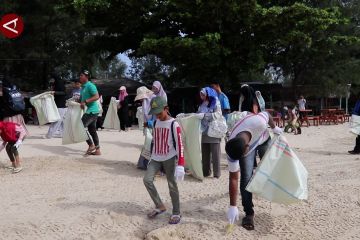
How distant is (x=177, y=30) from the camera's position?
22.0 m

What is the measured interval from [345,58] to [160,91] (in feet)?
73.6

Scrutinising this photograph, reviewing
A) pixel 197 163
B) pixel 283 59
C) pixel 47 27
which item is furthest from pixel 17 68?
pixel 197 163

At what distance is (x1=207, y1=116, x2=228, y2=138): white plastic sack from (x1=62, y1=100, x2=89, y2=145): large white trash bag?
286 cm

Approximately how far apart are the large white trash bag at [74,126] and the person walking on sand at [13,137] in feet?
4.80

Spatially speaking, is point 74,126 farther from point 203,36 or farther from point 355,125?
point 203,36

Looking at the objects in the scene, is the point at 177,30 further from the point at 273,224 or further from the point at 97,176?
the point at 273,224

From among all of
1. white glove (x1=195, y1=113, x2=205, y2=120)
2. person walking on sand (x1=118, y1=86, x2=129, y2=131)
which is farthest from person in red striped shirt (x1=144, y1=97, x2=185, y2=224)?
person walking on sand (x1=118, y1=86, x2=129, y2=131)

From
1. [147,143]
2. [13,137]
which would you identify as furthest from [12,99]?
[147,143]

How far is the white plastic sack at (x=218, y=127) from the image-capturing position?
753cm

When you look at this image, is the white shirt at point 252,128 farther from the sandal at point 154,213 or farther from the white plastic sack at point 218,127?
the white plastic sack at point 218,127

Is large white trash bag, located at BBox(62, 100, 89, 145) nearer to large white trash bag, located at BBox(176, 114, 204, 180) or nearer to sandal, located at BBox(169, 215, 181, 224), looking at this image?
large white trash bag, located at BBox(176, 114, 204, 180)

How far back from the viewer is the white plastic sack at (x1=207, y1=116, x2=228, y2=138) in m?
7.53

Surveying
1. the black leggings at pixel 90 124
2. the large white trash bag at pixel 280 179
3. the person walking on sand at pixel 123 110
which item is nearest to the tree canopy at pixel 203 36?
the person walking on sand at pixel 123 110

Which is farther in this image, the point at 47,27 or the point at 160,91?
the point at 47,27
